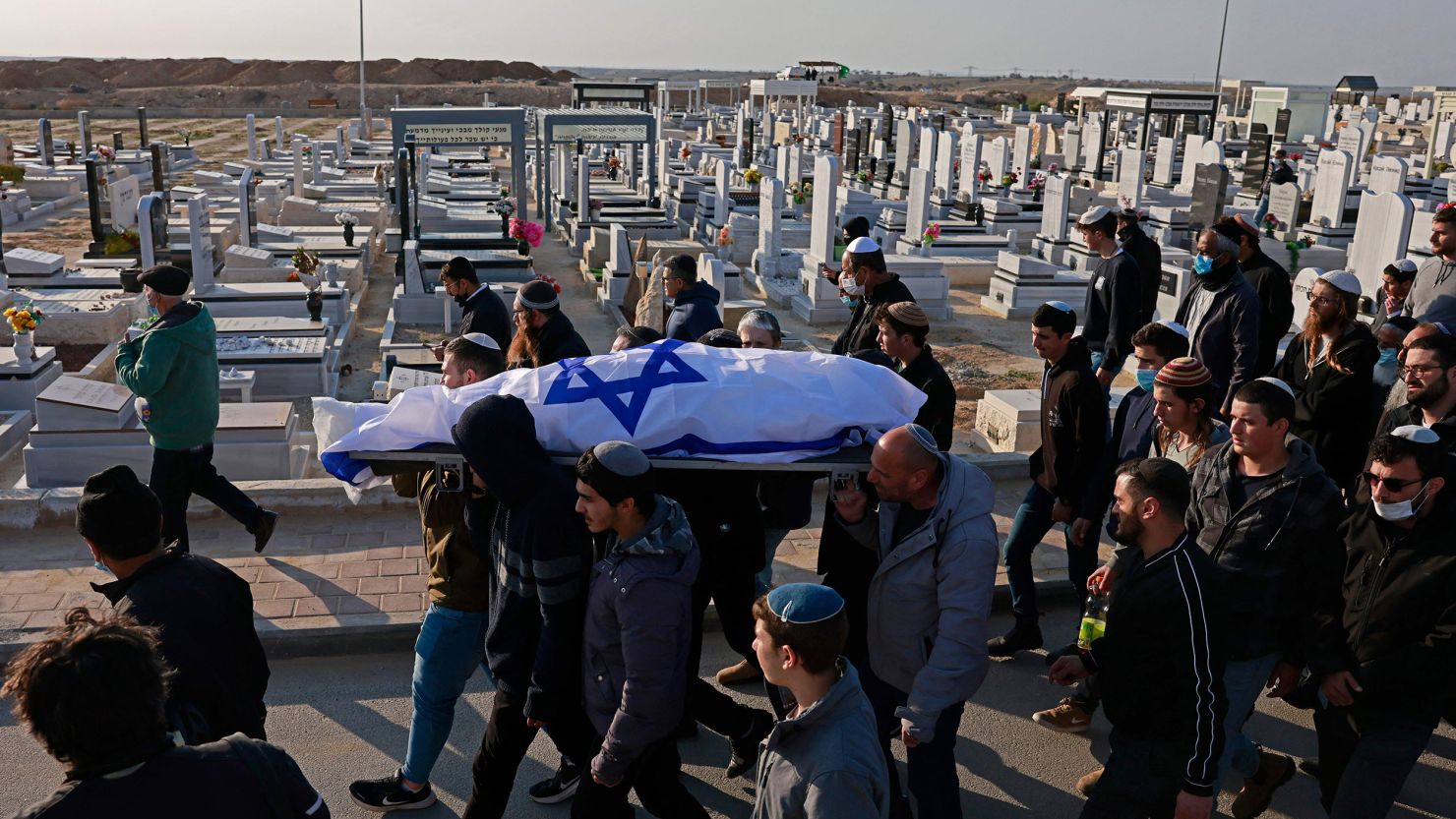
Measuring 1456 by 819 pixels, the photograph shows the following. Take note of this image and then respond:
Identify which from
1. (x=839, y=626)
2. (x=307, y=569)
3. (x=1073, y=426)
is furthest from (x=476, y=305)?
(x=839, y=626)

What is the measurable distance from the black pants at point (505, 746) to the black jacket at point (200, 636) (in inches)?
29.5

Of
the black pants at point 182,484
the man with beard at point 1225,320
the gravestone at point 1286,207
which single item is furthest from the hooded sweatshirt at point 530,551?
the gravestone at point 1286,207

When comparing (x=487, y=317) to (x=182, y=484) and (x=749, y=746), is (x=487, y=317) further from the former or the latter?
(x=749, y=746)

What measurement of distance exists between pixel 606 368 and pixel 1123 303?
4.56 m

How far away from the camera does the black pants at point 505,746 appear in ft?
11.7

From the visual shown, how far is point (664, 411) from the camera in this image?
12.3 ft

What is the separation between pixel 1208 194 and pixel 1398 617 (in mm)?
15218

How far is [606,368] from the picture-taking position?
3.92 meters

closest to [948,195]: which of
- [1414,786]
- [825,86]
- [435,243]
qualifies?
[435,243]

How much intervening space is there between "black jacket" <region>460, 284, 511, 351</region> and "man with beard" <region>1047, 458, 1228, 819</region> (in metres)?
3.78

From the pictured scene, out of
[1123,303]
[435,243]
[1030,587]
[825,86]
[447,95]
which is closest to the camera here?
[1030,587]

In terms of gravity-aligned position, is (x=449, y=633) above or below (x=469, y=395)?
below

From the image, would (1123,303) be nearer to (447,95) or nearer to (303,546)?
(303,546)

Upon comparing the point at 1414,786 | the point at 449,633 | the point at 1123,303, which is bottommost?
the point at 1414,786
